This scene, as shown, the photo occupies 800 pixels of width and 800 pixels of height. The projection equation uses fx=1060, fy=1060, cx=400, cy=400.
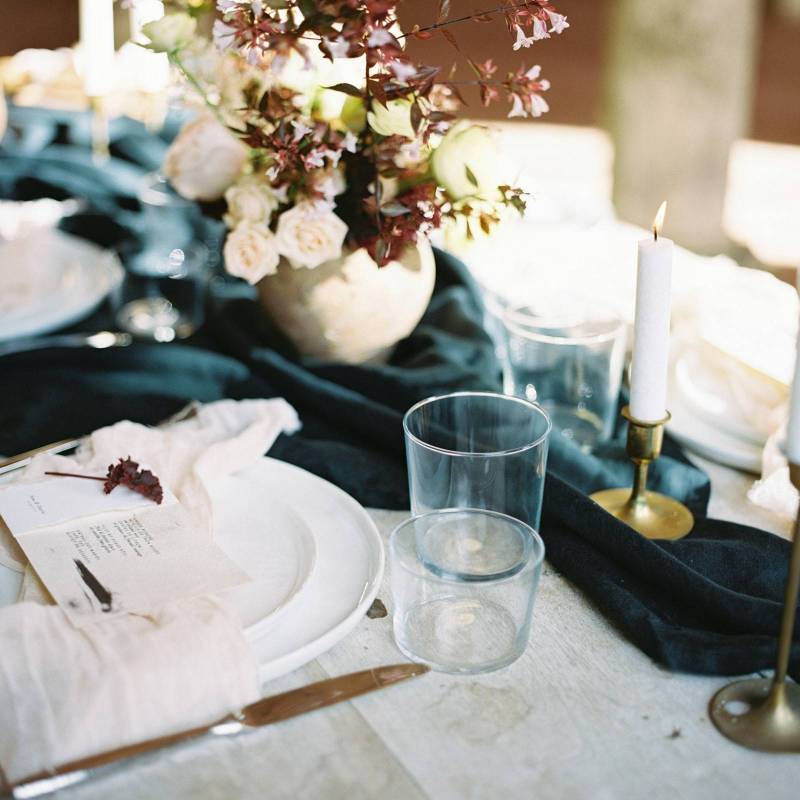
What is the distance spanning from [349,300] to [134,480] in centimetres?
40

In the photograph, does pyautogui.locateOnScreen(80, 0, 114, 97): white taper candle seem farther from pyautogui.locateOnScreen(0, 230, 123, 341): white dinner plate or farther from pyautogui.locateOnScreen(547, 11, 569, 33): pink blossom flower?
pyautogui.locateOnScreen(547, 11, 569, 33): pink blossom flower

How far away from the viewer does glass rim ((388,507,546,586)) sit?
32.0 inches

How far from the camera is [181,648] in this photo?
0.75 meters

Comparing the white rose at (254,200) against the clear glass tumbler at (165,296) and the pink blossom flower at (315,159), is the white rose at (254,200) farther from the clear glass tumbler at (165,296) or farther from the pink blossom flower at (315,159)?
the clear glass tumbler at (165,296)

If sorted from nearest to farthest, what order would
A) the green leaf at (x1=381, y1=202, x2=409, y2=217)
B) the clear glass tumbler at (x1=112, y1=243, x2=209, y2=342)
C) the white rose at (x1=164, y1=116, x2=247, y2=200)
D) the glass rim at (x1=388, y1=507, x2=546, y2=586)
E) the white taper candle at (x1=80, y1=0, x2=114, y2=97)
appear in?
the glass rim at (x1=388, y1=507, x2=546, y2=586)
the green leaf at (x1=381, y1=202, x2=409, y2=217)
the white rose at (x1=164, y1=116, x2=247, y2=200)
the clear glass tumbler at (x1=112, y1=243, x2=209, y2=342)
the white taper candle at (x1=80, y1=0, x2=114, y2=97)

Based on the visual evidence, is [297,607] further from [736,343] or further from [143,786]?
[736,343]

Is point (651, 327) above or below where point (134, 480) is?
above

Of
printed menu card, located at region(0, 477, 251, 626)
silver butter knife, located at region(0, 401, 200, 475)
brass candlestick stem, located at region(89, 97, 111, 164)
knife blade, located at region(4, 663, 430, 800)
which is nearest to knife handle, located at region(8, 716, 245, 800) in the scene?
knife blade, located at region(4, 663, 430, 800)

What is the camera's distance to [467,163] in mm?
1143

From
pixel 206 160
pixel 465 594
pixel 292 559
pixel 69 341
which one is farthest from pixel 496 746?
pixel 69 341

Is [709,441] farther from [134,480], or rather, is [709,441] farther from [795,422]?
[134,480]

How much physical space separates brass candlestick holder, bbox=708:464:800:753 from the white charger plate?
29 centimetres

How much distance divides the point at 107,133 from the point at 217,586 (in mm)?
1407

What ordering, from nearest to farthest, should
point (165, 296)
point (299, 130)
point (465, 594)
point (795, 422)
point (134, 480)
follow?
point (795, 422) → point (465, 594) → point (134, 480) → point (299, 130) → point (165, 296)
